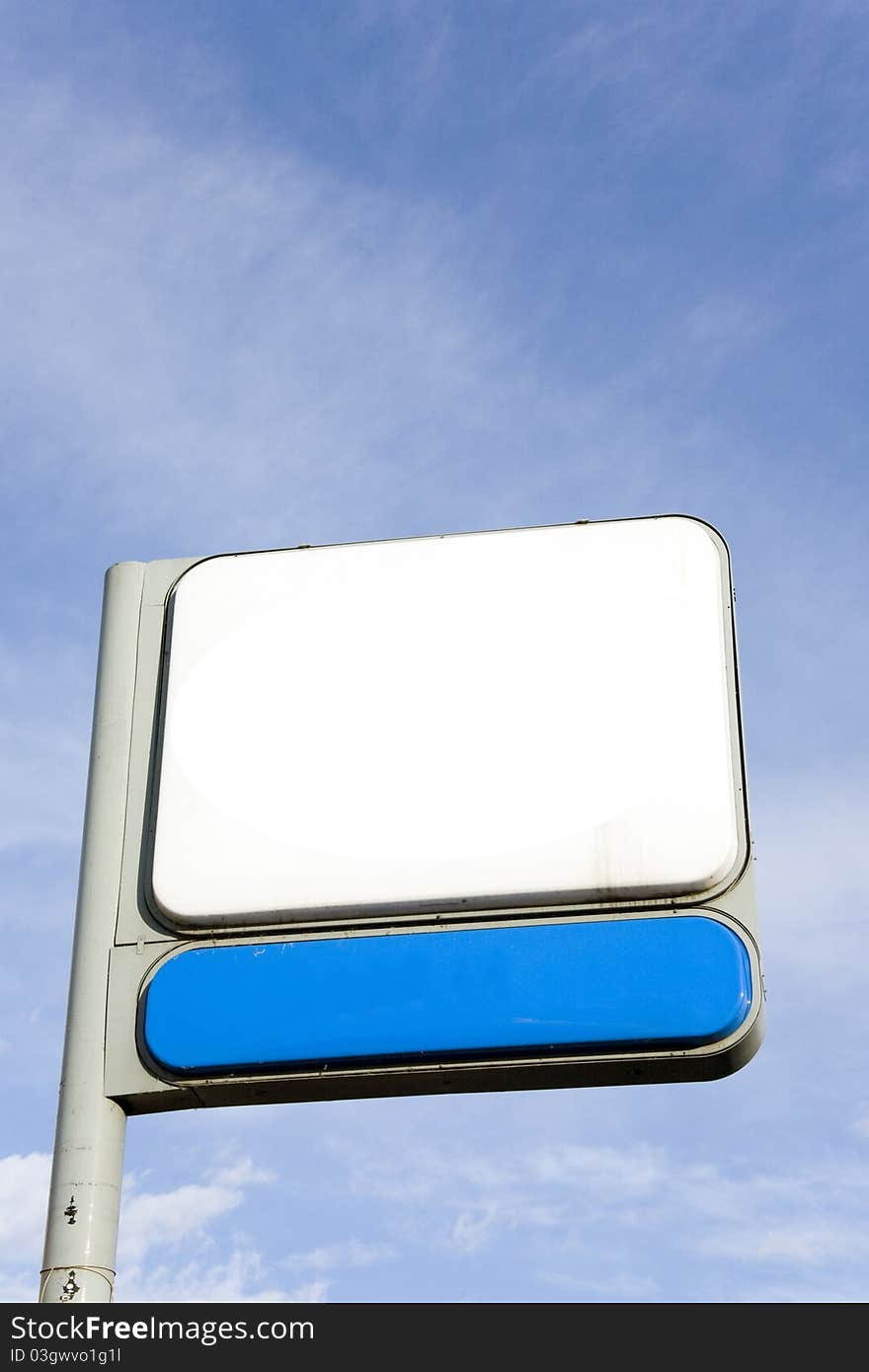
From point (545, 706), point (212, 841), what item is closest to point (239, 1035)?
point (212, 841)

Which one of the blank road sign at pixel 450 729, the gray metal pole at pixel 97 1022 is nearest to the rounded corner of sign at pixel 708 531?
the blank road sign at pixel 450 729

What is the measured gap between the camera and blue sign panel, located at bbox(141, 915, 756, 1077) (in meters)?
5.66

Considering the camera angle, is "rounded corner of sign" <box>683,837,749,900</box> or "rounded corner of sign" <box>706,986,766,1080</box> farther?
"rounded corner of sign" <box>683,837,749,900</box>

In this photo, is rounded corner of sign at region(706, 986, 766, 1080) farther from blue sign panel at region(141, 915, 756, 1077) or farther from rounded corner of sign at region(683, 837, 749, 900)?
rounded corner of sign at region(683, 837, 749, 900)

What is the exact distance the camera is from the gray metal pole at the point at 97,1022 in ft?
18.0

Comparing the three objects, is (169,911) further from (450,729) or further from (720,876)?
(720,876)

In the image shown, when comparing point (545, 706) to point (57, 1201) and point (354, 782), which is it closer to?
point (354, 782)

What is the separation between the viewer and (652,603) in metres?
6.59
